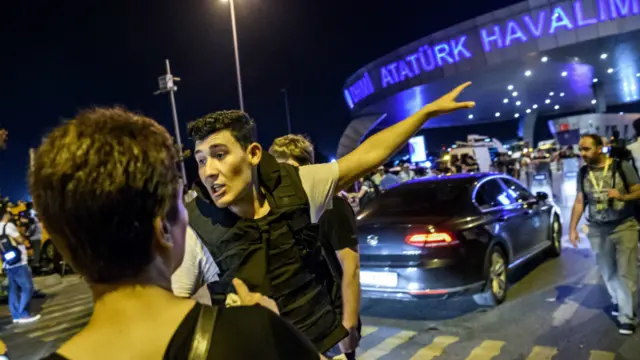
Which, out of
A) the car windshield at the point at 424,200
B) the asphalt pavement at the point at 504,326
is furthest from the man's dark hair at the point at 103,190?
the car windshield at the point at 424,200

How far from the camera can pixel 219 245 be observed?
1.91 m

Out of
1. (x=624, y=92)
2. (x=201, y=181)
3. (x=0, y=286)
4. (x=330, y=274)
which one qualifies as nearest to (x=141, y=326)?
(x=201, y=181)

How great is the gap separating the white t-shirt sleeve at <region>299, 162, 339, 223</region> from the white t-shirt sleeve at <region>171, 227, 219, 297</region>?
0.48 meters

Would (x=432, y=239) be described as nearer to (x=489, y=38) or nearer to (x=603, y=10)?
(x=603, y=10)

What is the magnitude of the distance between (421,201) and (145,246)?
17.8 feet

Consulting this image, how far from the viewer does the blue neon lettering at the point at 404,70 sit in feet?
A: 104

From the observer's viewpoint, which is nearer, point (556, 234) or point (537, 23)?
point (556, 234)

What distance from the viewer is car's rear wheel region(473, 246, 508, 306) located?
5.74 metres

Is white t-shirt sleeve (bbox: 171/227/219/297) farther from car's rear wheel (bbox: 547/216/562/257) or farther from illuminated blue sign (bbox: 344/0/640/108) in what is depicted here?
illuminated blue sign (bbox: 344/0/640/108)

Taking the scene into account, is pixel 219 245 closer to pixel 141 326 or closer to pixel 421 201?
pixel 141 326

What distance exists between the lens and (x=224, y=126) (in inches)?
78.1

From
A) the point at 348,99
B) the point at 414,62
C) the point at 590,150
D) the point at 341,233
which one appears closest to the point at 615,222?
the point at 590,150

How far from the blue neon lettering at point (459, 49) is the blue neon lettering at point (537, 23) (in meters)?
3.74

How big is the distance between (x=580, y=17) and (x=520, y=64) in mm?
4457
